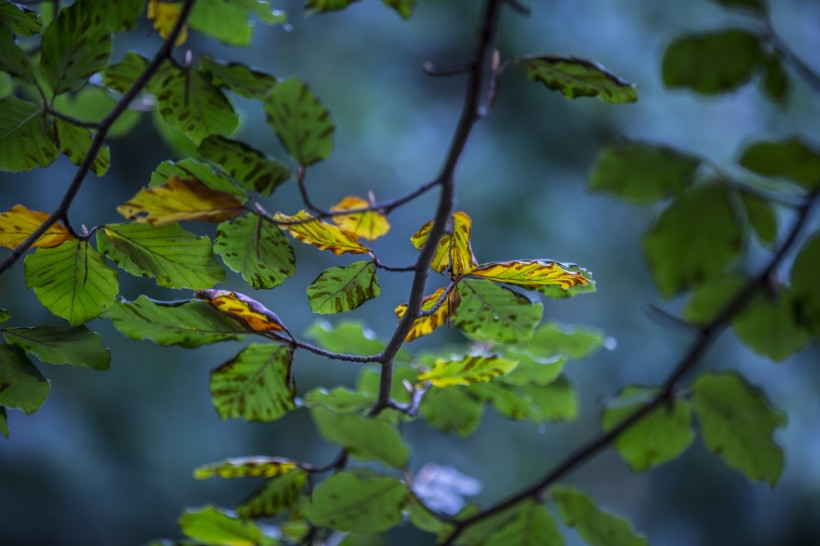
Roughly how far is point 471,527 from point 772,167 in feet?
0.95

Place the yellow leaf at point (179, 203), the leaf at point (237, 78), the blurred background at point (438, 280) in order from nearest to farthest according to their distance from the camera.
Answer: the yellow leaf at point (179, 203) → the leaf at point (237, 78) → the blurred background at point (438, 280)

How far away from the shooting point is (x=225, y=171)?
13.8 inches

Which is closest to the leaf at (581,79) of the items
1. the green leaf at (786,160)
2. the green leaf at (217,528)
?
the green leaf at (786,160)

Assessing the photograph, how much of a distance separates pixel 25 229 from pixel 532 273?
0.24 m

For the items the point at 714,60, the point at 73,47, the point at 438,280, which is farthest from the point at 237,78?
the point at 438,280

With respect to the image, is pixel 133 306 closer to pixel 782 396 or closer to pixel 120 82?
pixel 120 82

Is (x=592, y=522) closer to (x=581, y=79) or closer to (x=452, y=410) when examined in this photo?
(x=452, y=410)

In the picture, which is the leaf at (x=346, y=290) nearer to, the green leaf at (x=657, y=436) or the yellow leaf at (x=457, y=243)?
the yellow leaf at (x=457, y=243)

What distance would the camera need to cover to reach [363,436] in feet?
1.11

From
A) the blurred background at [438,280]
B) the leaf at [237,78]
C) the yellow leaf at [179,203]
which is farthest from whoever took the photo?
the blurred background at [438,280]

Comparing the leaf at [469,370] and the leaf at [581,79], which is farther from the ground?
the leaf at [581,79]

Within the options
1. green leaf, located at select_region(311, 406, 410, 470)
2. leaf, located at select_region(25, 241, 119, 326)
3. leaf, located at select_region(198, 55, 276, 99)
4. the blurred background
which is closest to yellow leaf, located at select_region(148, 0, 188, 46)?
leaf, located at select_region(198, 55, 276, 99)

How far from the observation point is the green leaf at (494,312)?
37 cm

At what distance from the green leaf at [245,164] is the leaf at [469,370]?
13cm
